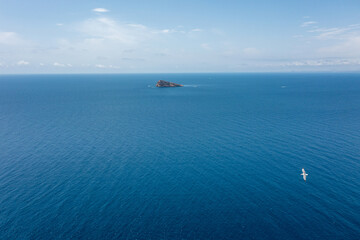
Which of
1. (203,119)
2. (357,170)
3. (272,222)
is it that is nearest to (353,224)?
(272,222)

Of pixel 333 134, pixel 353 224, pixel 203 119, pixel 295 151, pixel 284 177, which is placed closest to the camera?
pixel 353 224

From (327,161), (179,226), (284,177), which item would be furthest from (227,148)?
(179,226)

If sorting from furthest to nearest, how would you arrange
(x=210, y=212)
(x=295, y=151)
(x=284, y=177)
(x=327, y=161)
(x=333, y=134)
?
(x=333, y=134), (x=295, y=151), (x=327, y=161), (x=284, y=177), (x=210, y=212)

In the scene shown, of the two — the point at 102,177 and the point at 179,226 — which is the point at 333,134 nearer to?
the point at 179,226

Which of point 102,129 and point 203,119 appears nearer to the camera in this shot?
point 102,129

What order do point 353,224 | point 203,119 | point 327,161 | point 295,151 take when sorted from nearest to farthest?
point 353,224, point 327,161, point 295,151, point 203,119

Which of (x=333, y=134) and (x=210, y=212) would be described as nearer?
(x=210, y=212)

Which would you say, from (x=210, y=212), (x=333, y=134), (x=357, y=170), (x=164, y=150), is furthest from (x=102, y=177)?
(x=333, y=134)

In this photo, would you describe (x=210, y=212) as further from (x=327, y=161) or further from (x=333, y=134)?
(x=333, y=134)

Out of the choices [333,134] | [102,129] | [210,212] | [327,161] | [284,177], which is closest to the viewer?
[210,212]
